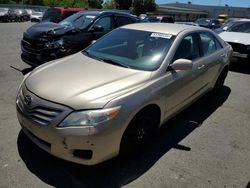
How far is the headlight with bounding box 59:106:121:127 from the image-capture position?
302cm

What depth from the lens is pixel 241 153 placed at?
4152 millimetres

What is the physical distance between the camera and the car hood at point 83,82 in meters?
3.17

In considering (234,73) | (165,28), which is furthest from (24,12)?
(165,28)

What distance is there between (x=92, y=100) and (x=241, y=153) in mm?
2366

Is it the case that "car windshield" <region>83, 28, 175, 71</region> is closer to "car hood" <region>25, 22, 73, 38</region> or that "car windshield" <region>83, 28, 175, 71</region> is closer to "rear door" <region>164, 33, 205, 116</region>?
"rear door" <region>164, 33, 205, 116</region>

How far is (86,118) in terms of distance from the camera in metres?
3.03

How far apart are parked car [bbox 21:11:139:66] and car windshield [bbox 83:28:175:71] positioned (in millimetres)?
2238

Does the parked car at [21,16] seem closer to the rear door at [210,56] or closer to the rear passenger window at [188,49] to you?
the rear door at [210,56]

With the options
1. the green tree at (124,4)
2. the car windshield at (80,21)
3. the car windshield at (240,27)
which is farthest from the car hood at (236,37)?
the green tree at (124,4)

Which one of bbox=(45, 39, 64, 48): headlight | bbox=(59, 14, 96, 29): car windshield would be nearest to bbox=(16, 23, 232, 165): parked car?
bbox=(45, 39, 64, 48): headlight

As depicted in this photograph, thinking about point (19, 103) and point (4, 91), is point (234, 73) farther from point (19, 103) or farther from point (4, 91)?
point (19, 103)

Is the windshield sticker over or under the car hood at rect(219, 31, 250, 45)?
over

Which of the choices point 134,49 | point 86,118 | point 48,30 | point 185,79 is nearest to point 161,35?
point 134,49

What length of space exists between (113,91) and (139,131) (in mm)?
673
